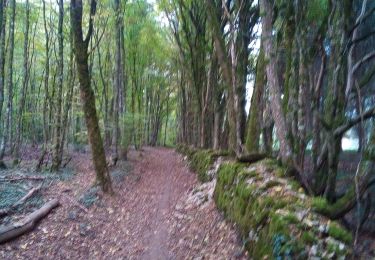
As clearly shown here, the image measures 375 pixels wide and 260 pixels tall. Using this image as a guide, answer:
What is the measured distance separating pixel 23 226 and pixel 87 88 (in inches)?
175

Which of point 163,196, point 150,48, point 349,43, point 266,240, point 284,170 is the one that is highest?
point 150,48

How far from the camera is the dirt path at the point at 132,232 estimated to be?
666 centimetres

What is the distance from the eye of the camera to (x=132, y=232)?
8.07 metres

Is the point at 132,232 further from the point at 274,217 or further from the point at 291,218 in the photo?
the point at 291,218

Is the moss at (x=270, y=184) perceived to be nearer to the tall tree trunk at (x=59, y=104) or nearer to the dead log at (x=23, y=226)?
the dead log at (x=23, y=226)

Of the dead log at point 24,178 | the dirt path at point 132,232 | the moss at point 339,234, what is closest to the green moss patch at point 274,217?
the moss at point 339,234

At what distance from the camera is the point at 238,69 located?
11.4 metres

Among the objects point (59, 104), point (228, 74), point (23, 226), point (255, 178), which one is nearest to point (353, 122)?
point (255, 178)

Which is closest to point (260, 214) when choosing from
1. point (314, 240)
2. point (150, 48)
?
point (314, 240)

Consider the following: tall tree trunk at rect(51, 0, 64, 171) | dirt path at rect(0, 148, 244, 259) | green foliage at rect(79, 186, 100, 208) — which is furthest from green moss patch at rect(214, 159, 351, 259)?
tall tree trunk at rect(51, 0, 64, 171)

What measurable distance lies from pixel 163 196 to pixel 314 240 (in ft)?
24.7

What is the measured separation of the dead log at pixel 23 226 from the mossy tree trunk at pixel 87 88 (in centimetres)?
229

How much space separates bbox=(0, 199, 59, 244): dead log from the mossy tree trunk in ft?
7.50

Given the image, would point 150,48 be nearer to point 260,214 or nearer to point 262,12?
point 262,12
